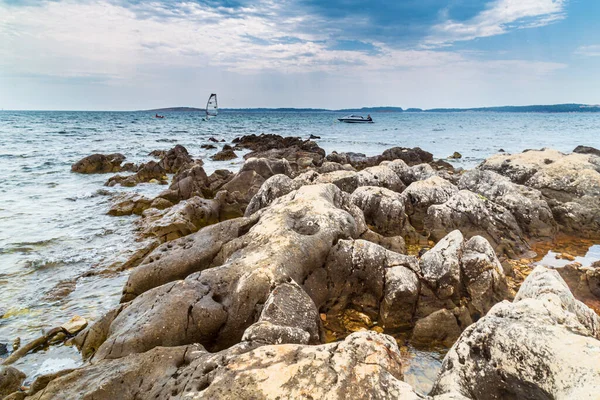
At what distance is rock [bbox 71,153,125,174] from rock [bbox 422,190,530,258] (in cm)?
2434

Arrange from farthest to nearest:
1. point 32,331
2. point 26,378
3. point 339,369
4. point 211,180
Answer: point 211,180
point 32,331
point 26,378
point 339,369

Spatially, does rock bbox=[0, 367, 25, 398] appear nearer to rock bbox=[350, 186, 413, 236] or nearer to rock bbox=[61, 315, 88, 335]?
rock bbox=[61, 315, 88, 335]

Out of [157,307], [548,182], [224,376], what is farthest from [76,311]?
[548,182]

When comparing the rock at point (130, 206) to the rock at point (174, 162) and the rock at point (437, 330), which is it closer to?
the rock at point (174, 162)

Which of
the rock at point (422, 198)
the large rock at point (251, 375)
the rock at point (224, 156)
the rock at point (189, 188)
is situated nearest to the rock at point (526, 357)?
the large rock at point (251, 375)

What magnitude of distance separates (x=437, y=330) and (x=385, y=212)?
5633mm

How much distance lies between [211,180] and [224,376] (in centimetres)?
1734

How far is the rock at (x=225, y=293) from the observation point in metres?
5.86

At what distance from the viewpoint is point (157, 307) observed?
618 centimetres

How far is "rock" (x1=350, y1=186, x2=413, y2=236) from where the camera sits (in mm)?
11922

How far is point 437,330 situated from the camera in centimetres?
677

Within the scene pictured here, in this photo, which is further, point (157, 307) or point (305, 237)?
point (305, 237)

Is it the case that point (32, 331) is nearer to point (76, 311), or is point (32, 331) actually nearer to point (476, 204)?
point (76, 311)

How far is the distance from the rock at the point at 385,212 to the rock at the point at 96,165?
2221 centimetres
